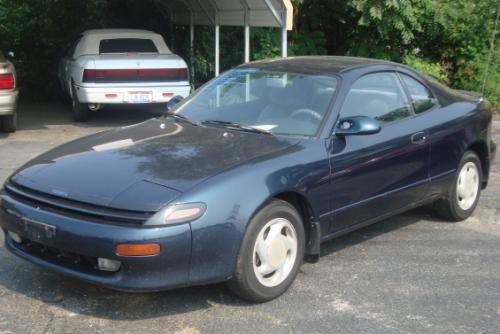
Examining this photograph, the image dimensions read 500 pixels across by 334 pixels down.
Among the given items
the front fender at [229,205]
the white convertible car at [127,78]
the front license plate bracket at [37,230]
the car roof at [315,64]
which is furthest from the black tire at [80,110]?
the front fender at [229,205]

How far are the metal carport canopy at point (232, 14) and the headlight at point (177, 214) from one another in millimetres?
6689

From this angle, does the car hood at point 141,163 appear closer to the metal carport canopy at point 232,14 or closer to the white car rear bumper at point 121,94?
the metal carport canopy at point 232,14

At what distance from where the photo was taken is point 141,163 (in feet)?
13.3

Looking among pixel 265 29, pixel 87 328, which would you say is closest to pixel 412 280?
pixel 87 328

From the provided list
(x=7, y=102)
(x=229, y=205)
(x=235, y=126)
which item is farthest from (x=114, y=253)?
(x=7, y=102)

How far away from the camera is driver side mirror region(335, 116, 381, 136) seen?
14.8ft

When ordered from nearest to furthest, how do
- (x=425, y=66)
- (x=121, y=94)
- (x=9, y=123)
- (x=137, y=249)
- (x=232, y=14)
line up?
(x=137, y=249)
(x=9, y=123)
(x=121, y=94)
(x=232, y=14)
(x=425, y=66)

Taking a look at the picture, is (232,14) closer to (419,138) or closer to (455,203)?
(455,203)

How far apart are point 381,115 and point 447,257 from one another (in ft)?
3.98

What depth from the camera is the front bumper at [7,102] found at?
31.4 ft

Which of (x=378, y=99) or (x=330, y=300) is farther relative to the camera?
(x=378, y=99)

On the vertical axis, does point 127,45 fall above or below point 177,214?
below

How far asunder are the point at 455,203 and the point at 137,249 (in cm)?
336

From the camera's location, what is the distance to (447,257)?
199 inches
